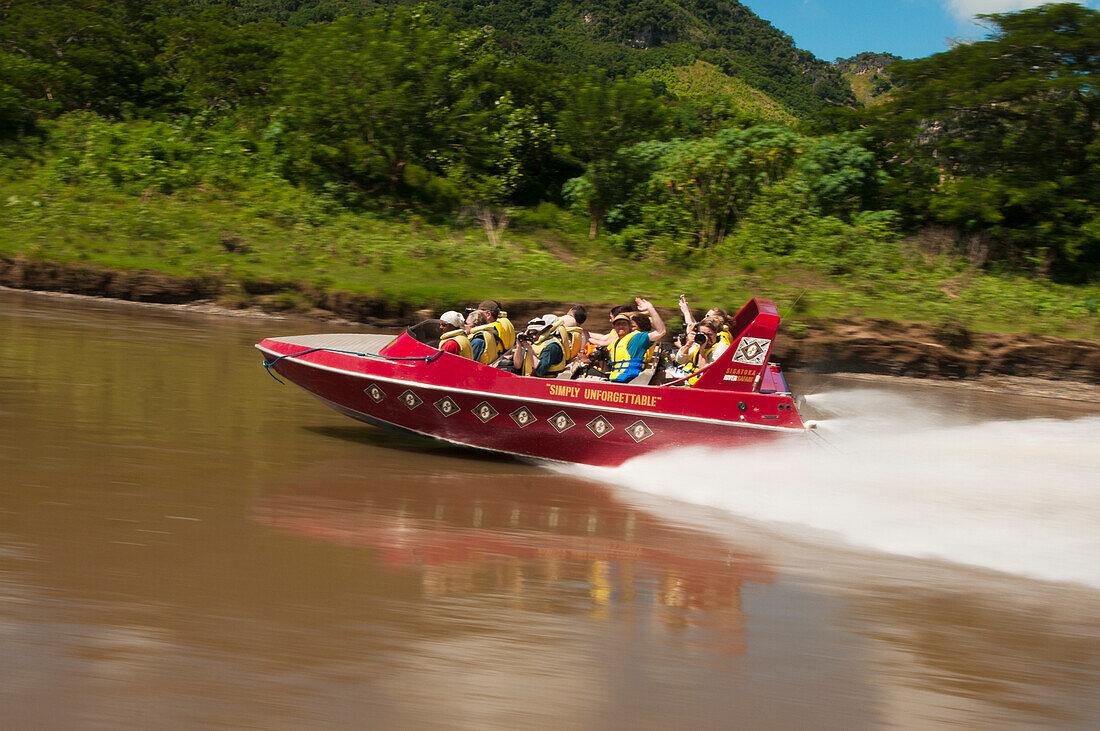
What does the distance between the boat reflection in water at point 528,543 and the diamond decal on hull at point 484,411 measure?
0.51m

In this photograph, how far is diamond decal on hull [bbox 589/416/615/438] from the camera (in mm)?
7141

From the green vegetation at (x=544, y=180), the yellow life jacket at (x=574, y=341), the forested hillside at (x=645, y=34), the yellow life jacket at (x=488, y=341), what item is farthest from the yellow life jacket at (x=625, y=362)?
the forested hillside at (x=645, y=34)

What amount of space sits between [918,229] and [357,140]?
42.1 ft

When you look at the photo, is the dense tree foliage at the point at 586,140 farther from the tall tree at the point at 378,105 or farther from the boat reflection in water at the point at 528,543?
the boat reflection in water at the point at 528,543

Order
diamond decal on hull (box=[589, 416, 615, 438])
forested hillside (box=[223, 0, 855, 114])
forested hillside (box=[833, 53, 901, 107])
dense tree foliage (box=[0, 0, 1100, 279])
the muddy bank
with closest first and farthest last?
diamond decal on hull (box=[589, 416, 615, 438]) < the muddy bank < dense tree foliage (box=[0, 0, 1100, 279]) < forested hillside (box=[223, 0, 855, 114]) < forested hillside (box=[833, 53, 901, 107])

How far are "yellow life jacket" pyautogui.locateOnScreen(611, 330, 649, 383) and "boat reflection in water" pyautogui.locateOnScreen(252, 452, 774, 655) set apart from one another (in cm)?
96

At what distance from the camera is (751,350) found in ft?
23.3

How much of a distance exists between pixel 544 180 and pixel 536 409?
17.5 meters

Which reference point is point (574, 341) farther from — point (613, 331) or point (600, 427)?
point (600, 427)

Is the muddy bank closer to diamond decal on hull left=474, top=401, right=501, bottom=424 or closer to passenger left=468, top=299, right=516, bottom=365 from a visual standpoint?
passenger left=468, top=299, right=516, bottom=365

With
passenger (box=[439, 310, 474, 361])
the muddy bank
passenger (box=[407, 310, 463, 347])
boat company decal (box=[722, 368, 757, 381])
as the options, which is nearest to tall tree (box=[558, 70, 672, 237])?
the muddy bank

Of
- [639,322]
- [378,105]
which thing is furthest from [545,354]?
[378,105]

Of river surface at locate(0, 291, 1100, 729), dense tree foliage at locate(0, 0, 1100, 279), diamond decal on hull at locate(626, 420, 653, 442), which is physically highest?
dense tree foliage at locate(0, 0, 1100, 279)

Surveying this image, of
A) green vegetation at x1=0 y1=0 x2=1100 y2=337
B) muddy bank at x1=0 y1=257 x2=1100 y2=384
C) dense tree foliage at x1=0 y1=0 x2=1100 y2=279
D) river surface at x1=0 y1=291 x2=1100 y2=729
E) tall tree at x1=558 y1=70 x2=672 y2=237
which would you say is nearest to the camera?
river surface at x1=0 y1=291 x2=1100 y2=729
